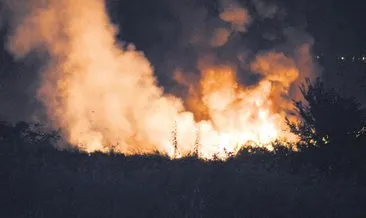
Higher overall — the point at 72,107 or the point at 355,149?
the point at 72,107

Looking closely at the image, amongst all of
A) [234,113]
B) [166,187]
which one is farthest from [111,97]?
[166,187]

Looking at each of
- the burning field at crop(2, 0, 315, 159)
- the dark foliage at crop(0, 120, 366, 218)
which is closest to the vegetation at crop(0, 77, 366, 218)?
the dark foliage at crop(0, 120, 366, 218)

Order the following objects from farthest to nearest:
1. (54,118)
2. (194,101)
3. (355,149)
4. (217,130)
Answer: (194,101) < (217,130) < (54,118) < (355,149)

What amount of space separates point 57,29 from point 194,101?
8.40 metres

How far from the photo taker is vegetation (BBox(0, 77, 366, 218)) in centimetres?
1100

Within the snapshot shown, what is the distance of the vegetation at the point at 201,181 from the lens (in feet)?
36.1

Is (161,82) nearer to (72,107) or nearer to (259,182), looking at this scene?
(72,107)

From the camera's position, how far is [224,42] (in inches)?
1032

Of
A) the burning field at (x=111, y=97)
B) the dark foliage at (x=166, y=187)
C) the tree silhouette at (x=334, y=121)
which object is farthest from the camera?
the burning field at (x=111, y=97)

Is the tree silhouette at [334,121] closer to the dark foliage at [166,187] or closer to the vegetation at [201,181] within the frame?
the vegetation at [201,181]

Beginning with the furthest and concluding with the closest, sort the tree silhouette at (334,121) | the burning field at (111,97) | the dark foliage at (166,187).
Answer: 1. the burning field at (111,97)
2. the tree silhouette at (334,121)
3. the dark foliage at (166,187)

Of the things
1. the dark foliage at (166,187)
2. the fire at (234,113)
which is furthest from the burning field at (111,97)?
the dark foliage at (166,187)

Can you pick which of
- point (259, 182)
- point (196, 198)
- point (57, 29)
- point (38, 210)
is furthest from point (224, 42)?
point (38, 210)

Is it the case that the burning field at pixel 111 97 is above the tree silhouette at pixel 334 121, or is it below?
above
